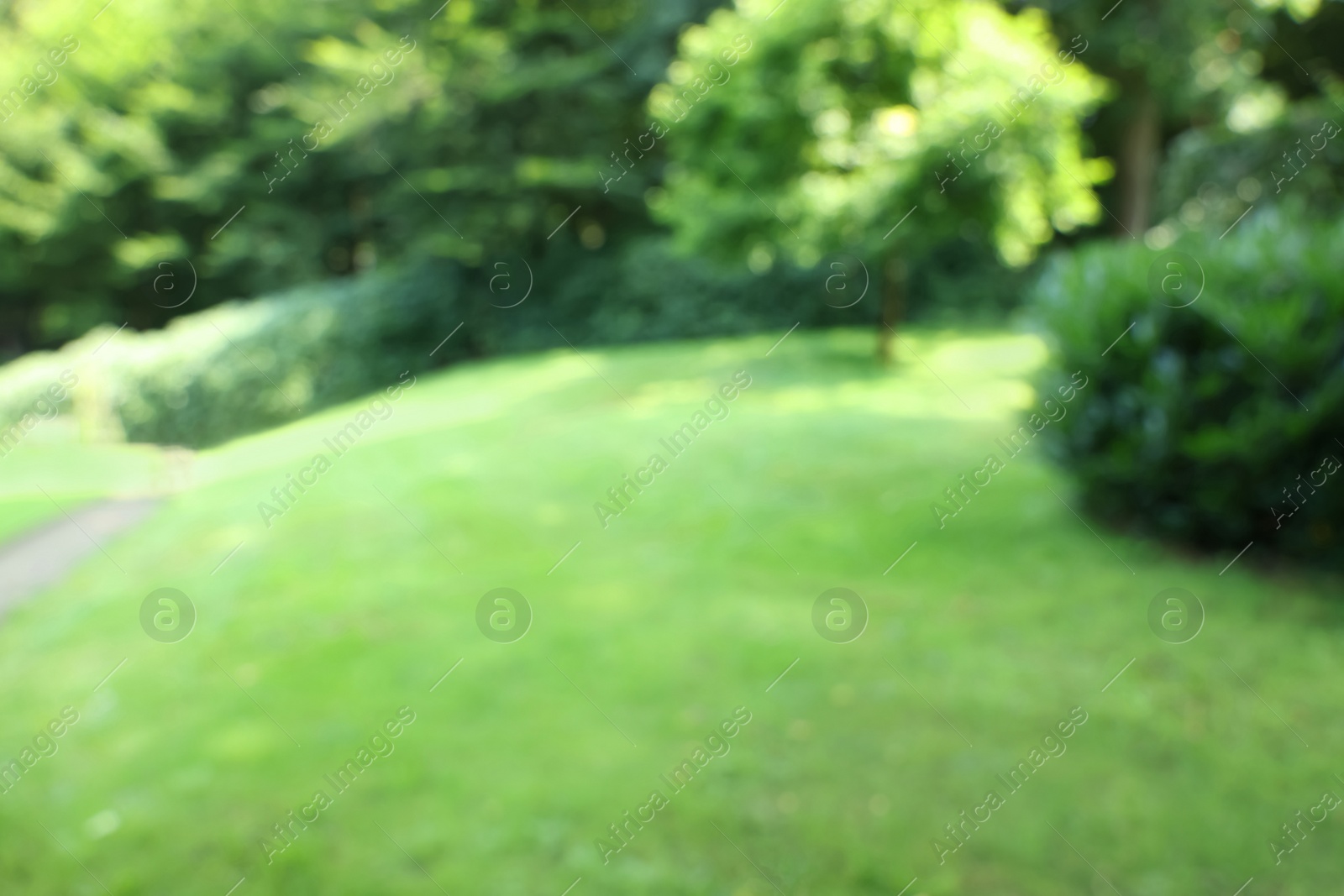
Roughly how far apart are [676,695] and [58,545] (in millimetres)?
6753

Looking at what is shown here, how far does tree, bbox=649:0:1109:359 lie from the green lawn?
4.22 metres

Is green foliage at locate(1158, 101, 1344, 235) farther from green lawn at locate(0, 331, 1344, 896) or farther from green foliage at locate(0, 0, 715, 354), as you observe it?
green foliage at locate(0, 0, 715, 354)

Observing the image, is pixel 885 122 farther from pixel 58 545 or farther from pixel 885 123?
pixel 58 545

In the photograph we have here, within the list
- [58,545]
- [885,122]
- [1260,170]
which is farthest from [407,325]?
[1260,170]

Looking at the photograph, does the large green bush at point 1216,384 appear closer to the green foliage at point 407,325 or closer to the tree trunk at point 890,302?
the tree trunk at point 890,302

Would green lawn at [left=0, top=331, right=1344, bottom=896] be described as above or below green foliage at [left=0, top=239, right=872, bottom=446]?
above

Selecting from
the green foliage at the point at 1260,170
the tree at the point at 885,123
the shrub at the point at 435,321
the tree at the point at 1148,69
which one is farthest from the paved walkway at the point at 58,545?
the tree at the point at 1148,69

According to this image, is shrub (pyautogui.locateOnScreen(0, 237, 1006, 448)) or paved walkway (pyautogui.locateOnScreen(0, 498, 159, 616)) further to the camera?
shrub (pyautogui.locateOnScreen(0, 237, 1006, 448))

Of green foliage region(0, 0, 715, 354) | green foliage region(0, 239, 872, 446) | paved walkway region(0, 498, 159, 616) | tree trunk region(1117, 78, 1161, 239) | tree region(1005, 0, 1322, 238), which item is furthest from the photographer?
green foliage region(0, 0, 715, 354)

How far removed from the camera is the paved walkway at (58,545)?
24.8ft

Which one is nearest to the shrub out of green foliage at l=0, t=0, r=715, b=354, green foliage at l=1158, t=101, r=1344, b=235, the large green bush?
green foliage at l=0, t=0, r=715, b=354

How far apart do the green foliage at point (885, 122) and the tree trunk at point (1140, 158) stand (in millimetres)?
7507

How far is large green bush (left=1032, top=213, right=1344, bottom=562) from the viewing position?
580 cm

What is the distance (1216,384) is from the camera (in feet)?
19.9
